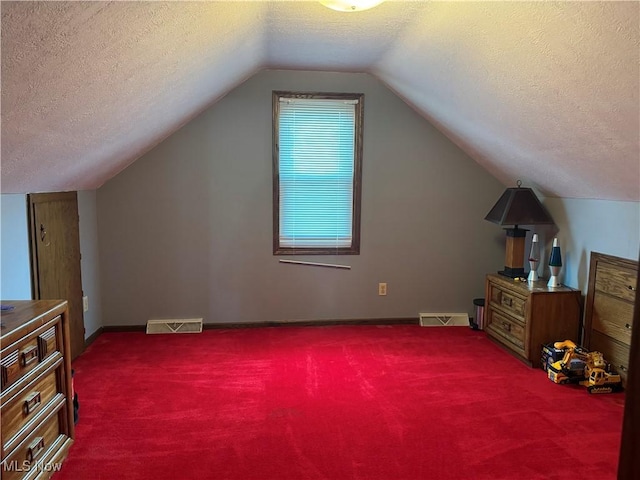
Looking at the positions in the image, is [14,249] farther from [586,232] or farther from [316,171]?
[586,232]

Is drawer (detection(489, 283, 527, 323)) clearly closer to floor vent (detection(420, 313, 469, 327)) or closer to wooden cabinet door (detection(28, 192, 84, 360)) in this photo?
floor vent (detection(420, 313, 469, 327))

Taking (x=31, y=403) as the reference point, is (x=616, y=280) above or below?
above

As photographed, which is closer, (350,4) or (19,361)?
(19,361)

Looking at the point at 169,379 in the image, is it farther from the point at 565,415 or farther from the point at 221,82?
the point at 565,415

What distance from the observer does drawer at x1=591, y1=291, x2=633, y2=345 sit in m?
3.04

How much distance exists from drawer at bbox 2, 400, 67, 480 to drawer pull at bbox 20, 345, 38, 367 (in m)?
0.29

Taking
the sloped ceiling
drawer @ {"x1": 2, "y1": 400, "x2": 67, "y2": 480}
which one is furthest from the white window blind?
drawer @ {"x1": 2, "y1": 400, "x2": 67, "y2": 480}

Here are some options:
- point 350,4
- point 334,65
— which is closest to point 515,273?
point 334,65

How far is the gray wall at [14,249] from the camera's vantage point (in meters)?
2.50

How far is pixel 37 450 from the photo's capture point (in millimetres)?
1887

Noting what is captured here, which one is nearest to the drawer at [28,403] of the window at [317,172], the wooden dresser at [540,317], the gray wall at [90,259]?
the gray wall at [90,259]

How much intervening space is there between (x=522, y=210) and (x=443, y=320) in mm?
1291

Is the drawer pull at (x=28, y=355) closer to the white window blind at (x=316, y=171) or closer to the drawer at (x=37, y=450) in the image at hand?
the drawer at (x=37, y=450)

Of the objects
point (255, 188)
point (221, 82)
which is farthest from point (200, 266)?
point (221, 82)
